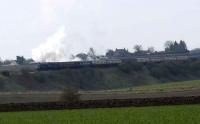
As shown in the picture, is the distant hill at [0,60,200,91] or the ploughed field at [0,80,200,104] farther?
the distant hill at [0,60,200,91]

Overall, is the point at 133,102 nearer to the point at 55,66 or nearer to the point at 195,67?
the point at 55,66

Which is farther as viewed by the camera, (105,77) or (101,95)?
(105,77)

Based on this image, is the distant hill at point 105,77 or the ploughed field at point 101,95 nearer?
the ploughed field at point 101,95

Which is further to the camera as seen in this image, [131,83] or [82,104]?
[131,83]

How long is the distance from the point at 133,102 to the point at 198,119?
30.1 meters

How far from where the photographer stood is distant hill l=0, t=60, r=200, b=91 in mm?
140750

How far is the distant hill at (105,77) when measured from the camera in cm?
14075

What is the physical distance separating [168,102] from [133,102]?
11.9 feet

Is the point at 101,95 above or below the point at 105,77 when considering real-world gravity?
below

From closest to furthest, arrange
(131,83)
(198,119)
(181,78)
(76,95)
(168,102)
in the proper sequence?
(198,119)
(168,102)
(76,95)
(131,83)
(181,78)

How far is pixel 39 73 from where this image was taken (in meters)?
145

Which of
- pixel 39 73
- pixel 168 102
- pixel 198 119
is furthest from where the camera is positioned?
pixel 39 73

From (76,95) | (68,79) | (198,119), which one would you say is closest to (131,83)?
(68,79)

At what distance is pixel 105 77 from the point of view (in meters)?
154
